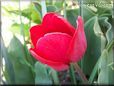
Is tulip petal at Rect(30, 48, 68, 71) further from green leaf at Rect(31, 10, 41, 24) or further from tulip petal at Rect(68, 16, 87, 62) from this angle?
green leaf at Rect(31, 10, 41, 24)

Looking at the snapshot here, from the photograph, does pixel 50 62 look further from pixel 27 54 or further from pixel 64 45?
pixel 27 54

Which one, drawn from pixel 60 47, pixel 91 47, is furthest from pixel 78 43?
pixel 91 47

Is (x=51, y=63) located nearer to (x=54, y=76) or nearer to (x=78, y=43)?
(x=78, y=43)

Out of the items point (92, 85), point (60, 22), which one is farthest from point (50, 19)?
point (92, 85)

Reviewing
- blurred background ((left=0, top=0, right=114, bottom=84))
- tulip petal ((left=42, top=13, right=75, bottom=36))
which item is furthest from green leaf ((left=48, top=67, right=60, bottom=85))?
tulip petal ((left=42, top=13, right=75, bottom=36))

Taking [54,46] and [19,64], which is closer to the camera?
[54,46]

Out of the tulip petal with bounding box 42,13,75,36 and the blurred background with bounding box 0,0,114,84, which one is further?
the blurred background with bounding box 0,0,114,84
